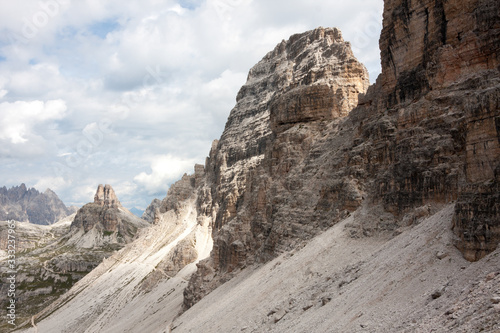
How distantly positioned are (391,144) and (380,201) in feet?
16.9

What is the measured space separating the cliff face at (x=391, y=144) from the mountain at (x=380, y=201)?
10 centimetres

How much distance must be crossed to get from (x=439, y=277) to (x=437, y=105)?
14291 mm

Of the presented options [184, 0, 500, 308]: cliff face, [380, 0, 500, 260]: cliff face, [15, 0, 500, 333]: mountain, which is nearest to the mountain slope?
[15, 0, 500, 333]: mountain

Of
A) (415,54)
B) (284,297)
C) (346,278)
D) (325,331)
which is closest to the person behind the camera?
(325,331)

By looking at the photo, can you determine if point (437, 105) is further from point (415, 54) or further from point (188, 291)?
point (188, 291)

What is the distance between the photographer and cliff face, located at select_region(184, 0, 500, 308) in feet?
55.6

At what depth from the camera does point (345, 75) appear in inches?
2048

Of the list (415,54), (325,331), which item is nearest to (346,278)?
(325,331)

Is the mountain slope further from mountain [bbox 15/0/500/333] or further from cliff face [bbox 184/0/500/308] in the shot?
cliff face [bbox 184/0/500/308]

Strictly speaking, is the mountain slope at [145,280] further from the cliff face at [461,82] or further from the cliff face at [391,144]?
the cliff face at [461,82]

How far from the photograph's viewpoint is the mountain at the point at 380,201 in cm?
1584

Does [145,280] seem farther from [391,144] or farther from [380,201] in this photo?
[391,144]

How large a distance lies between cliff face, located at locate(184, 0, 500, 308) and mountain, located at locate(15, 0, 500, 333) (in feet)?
0.33

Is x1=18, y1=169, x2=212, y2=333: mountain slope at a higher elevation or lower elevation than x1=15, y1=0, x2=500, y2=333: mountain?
lower
